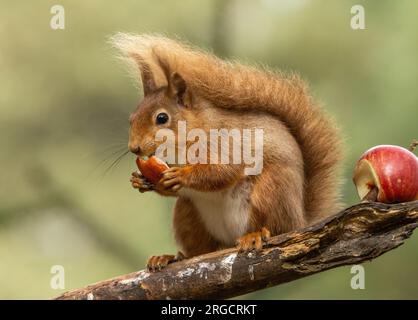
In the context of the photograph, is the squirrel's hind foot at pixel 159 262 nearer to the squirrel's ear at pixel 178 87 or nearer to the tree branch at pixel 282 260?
the tree branch at pixel 282 260

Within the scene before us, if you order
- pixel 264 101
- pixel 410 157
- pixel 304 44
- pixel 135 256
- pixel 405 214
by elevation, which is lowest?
pixel 135 256

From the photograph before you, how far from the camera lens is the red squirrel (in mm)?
2941

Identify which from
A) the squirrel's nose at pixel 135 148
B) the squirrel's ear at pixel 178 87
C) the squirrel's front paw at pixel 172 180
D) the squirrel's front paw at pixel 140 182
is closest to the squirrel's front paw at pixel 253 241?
the squirrel's front paw at pixel 172 180

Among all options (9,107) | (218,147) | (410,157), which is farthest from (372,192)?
(9,107)

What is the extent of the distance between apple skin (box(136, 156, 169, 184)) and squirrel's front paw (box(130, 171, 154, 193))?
0.03 metres

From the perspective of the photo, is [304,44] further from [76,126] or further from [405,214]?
[405,214]

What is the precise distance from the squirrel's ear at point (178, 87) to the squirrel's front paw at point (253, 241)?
716mm

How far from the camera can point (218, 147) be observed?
9.90ft

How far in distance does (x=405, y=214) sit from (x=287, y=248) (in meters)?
0.46

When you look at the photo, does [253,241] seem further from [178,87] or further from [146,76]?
[146,76]

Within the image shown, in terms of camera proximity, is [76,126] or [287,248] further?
[76,126]

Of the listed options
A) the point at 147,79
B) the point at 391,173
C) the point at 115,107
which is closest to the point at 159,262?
the point at 147,79

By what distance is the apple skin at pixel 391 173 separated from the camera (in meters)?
2.61

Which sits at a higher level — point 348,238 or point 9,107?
point 9,107
